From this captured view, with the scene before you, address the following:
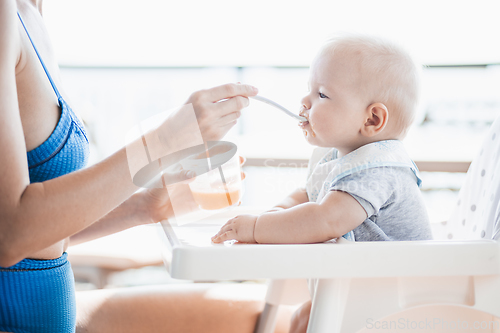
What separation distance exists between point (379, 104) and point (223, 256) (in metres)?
0.44

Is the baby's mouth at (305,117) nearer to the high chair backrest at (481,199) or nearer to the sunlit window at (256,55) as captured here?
the high chair backrest at (481,199)

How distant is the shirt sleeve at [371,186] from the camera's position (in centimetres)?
71

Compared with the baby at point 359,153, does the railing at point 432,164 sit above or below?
below

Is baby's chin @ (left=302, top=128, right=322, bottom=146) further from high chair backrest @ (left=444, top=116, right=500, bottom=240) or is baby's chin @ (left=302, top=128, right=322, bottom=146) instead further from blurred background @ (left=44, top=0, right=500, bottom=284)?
blurred background @ (left=44, top=0, right=500, bottom=284)

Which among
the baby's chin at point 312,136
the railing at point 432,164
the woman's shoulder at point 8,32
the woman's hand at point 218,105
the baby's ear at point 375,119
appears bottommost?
the railing at point 432,164

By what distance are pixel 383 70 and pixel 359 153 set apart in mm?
160

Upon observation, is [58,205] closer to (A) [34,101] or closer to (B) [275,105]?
(A) [34,101]

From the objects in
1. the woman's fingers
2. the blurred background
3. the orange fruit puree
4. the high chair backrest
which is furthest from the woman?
the blurred background

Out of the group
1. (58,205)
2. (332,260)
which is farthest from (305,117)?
(58,205)

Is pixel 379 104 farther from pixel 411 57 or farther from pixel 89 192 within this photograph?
A: pixel 89 192

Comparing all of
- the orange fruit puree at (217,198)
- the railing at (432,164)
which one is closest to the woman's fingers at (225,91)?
the orange fruit puree at (217,198)

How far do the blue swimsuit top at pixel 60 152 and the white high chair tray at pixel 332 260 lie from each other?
0.32 meters

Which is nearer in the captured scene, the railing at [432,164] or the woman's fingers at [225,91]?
the woman's fingers at [225,91]

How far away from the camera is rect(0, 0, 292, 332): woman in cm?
60
